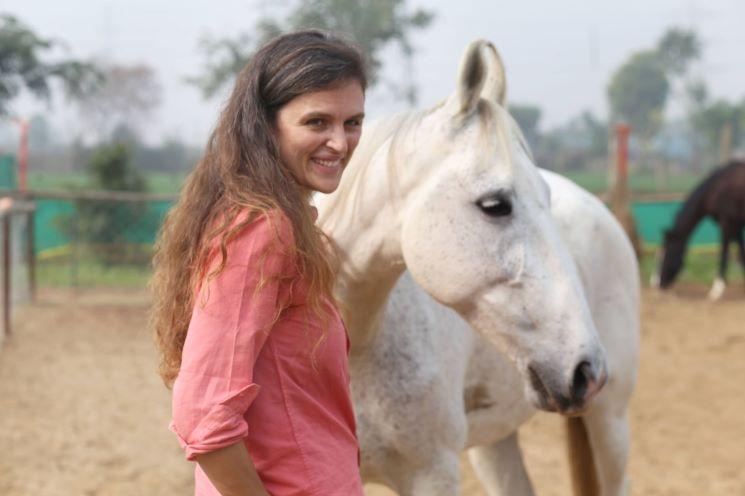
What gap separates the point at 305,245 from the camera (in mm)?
1203

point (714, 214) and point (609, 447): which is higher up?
point (609, 447)

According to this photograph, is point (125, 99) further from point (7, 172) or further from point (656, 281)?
point (656, 281)

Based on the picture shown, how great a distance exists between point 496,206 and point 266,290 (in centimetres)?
66

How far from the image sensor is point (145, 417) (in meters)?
5.31

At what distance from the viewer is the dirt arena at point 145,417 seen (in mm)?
4207

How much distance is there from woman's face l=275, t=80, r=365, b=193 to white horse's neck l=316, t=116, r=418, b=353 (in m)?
0.51

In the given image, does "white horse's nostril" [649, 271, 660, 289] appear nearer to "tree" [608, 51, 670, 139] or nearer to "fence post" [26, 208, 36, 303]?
"fence post" [26, 208, 36, 303]

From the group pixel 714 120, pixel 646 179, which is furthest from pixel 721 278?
pixel 714 120

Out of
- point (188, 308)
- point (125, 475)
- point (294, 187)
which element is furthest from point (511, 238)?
point (125, 475)

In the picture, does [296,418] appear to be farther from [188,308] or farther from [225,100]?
[225,100]

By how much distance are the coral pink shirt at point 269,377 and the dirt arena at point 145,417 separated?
2915 mm

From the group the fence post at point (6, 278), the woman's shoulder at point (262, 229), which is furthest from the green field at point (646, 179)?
the woman's shoulder at point (262, 229)

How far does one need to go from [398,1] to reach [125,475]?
536 inches

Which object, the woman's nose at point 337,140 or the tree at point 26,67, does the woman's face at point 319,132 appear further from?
the tree at point 26,67
